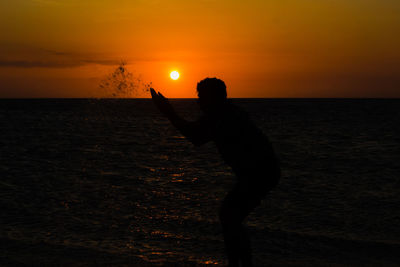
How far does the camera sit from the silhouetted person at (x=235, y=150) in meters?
3.58

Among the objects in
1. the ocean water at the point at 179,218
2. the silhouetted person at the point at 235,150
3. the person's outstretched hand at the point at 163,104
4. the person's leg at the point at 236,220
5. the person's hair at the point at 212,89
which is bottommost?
the ocean water at the point at 179,218

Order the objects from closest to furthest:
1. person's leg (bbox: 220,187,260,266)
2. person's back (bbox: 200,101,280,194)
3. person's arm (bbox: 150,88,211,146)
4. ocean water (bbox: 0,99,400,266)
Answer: person's back (bbox: 200,101,280,194) → person's leg (bbox: 220,187,260,266) → person's arm (bbox: 150,88,211,146) → ocean water (bbox: 0,99,400,266)

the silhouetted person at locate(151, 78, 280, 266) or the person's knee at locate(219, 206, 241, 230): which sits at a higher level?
the silhouetted person at locate(151, 78, 280, 266)

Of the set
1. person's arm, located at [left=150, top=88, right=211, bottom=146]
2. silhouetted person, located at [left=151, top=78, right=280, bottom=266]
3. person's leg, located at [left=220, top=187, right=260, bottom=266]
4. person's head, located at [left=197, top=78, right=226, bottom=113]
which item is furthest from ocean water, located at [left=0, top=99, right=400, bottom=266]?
person's head, located at [left=197, top=78, right=226, bottom=113]

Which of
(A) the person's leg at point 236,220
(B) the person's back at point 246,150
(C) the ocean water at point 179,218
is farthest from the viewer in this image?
(C) the ocean water at point 179,218

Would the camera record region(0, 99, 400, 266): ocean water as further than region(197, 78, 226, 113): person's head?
Yes

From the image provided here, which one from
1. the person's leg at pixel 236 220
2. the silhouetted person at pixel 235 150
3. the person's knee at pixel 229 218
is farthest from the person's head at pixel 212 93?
the person's knee at pixel 229 218

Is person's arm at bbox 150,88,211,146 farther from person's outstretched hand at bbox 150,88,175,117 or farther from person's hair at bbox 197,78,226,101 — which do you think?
person's hair at bbox 197,78,226,101

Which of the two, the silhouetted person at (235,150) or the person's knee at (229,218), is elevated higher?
the silhouetted person at (235,150)

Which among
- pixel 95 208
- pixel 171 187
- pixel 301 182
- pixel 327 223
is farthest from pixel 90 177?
pixel 327 223

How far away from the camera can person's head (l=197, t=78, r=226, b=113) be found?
12.6 feet

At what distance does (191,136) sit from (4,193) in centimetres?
902

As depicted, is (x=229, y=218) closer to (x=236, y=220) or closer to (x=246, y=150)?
(x=236, y=220)

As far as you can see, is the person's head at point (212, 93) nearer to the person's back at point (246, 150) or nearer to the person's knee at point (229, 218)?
the person's back at point (246, 150)
